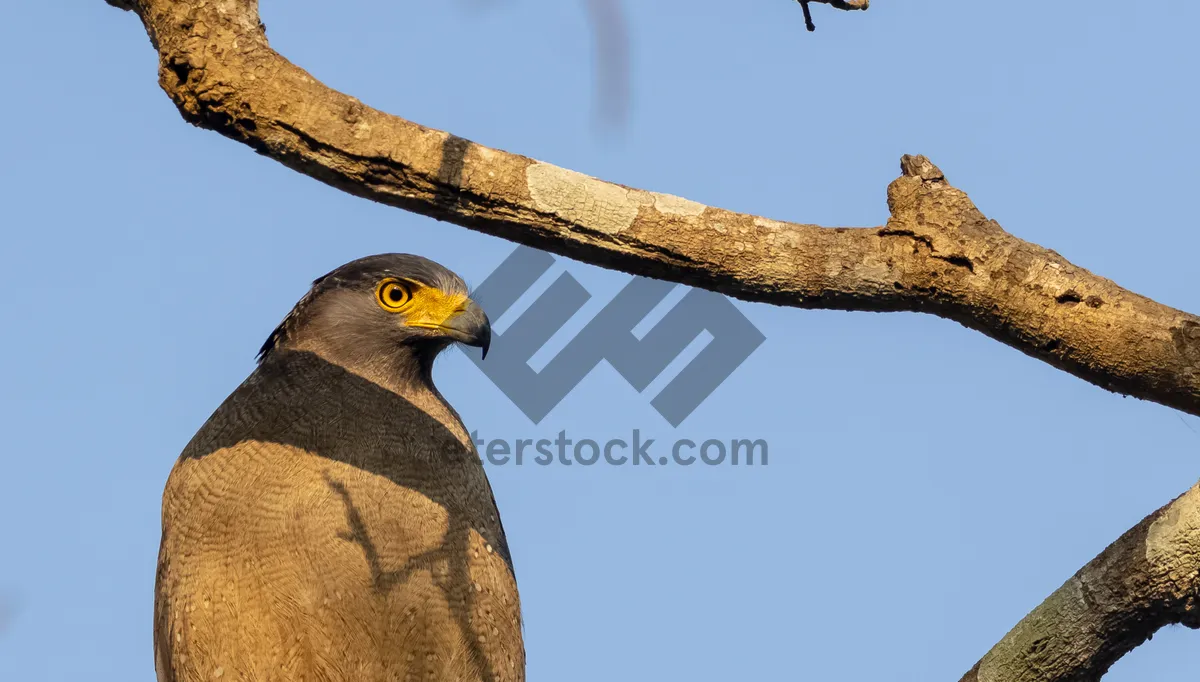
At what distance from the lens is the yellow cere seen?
227 inches

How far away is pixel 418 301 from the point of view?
19.2 ft


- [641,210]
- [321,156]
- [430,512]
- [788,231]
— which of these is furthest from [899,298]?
[430,512]

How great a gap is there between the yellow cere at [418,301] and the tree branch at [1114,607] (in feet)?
10.0

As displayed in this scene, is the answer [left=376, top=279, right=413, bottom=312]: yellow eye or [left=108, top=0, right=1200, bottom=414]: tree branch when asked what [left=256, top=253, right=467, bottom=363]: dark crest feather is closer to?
[left=376, top=279, right=413, bottom=312]: yellow eye

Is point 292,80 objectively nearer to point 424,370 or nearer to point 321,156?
Result: point 321,156

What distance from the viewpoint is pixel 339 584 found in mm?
4824

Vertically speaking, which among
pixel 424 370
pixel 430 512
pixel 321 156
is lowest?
pixel 430 512

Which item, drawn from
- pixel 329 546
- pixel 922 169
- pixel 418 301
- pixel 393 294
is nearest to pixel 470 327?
pixel 418 301

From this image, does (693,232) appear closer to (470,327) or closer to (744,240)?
(744,240)

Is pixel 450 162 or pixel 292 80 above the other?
pixel 292 80

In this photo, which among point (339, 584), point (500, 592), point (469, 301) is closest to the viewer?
point (339, 584)

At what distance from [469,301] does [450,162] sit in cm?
218

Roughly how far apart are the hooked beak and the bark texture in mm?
1990

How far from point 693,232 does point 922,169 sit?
74 cm
